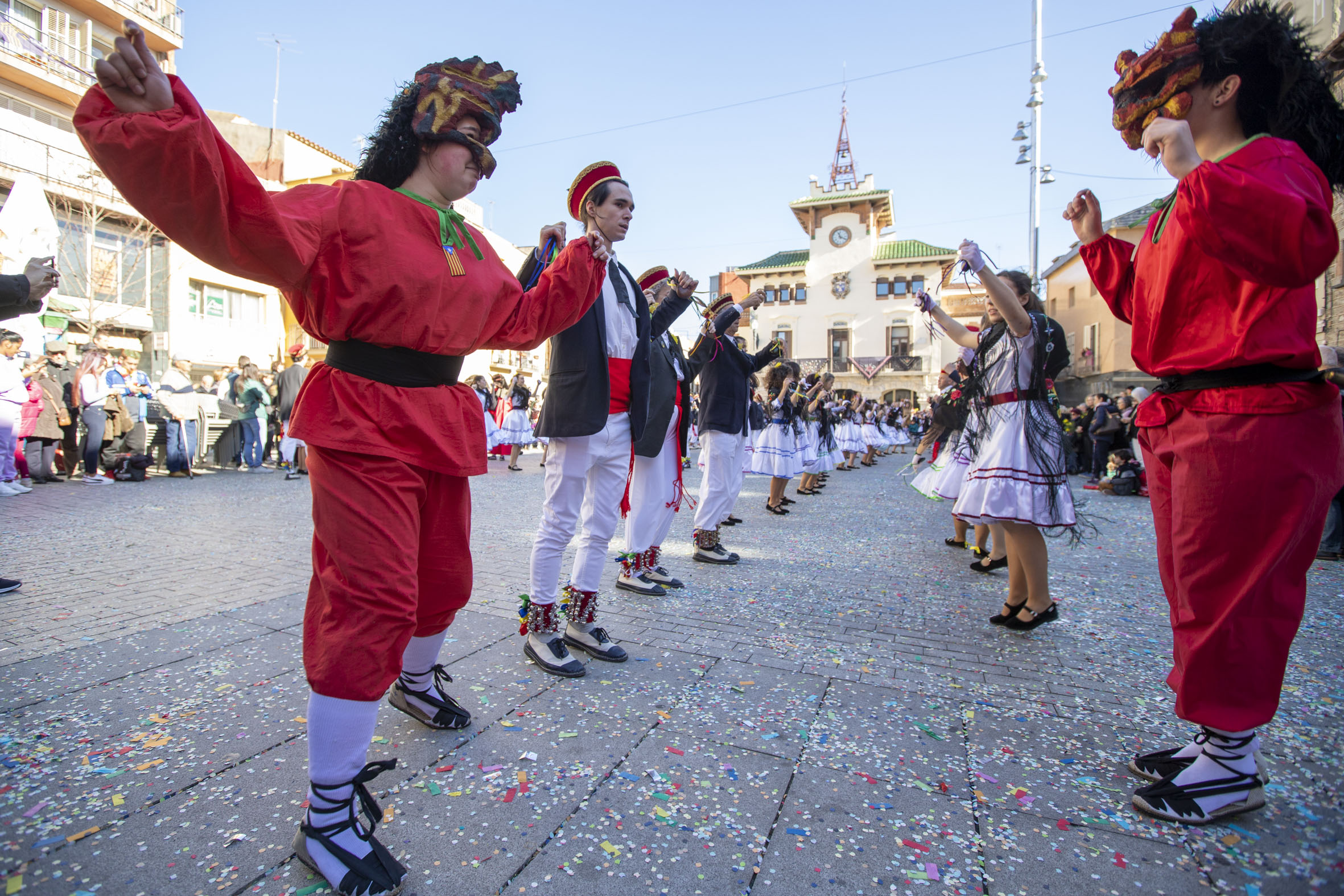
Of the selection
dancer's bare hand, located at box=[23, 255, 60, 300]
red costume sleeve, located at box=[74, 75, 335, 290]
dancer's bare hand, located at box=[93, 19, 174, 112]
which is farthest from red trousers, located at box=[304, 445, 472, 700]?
dancer's bare hand, located at box=[23, 255, 60, 300]

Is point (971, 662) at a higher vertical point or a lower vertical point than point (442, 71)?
lower

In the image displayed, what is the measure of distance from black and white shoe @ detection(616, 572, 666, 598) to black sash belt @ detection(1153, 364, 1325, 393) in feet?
9.40

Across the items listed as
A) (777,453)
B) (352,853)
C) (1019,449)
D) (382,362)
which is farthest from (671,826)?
(777,453)

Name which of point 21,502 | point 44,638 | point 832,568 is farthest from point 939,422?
point 21,502

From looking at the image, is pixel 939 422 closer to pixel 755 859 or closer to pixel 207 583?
pixel 755 859

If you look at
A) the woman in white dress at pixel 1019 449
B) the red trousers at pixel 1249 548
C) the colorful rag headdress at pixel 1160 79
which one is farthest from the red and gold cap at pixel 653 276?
the red trousers at pixel 1249 548

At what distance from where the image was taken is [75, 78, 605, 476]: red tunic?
4.56 feet

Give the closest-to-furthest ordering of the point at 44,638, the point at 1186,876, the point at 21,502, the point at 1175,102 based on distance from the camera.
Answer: the point at 1186,876 → the point at 1175,102 → the point at 44,638 → the point at 21,502

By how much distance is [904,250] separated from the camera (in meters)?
46.3

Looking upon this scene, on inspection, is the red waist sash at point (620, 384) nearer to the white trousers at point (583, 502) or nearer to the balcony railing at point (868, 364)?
the white trousers at point (583, 502)

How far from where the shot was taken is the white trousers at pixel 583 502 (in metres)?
3.02

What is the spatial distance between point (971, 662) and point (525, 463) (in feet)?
45.7

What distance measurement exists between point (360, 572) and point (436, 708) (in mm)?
854

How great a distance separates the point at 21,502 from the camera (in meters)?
7.48
